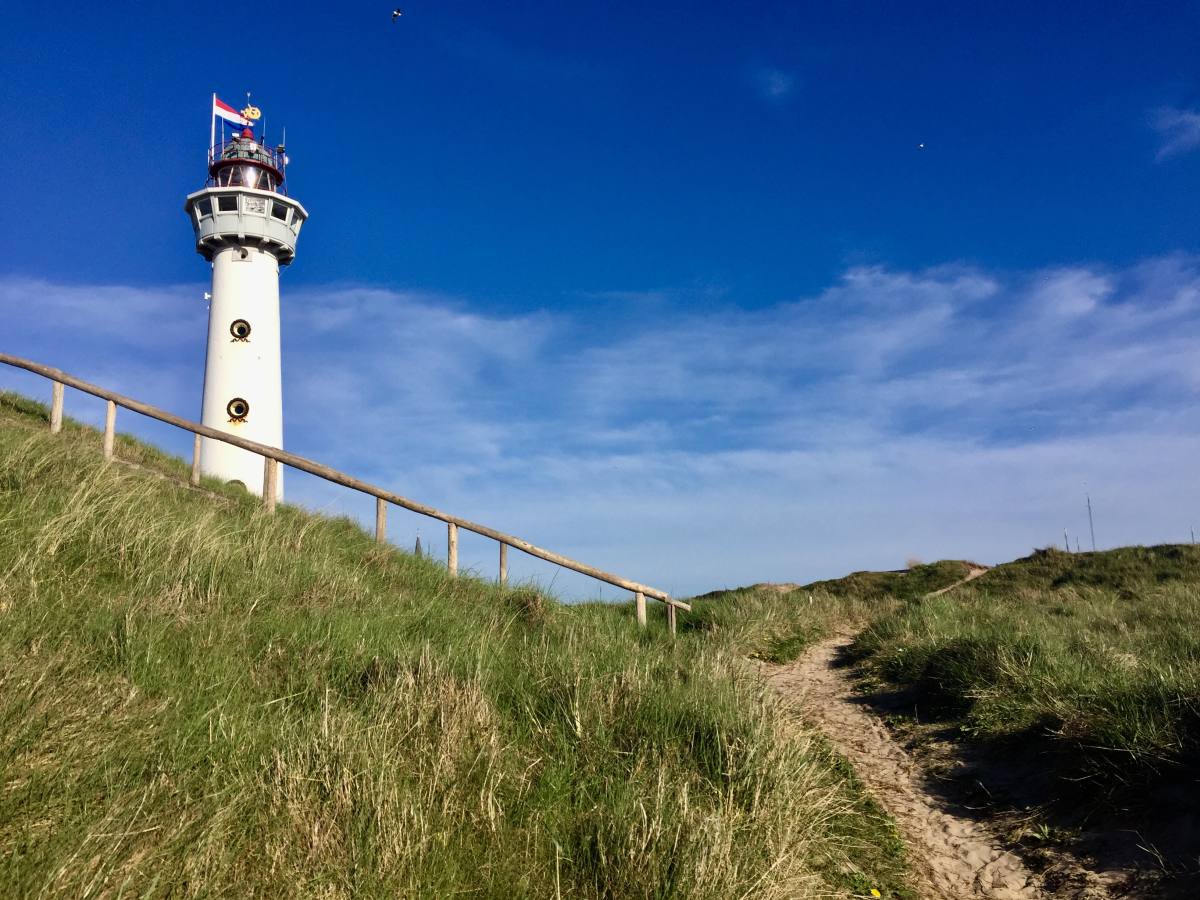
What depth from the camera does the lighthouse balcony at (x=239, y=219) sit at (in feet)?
90.0

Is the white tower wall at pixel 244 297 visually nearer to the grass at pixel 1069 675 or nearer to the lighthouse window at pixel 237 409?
the lighthouse window at pixel 237 409

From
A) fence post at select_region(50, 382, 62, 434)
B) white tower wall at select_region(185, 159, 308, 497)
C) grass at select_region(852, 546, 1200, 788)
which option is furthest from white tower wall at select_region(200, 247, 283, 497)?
grass at select_region(852, 546, 1200, 788)

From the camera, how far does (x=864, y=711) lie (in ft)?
30.6

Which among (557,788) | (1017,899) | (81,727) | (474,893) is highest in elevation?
(81,727)

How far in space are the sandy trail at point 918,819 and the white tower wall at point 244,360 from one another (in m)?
20.2

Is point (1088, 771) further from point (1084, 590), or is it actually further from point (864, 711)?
point (1084, 590)

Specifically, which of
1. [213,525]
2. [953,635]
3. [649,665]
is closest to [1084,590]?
[953,635]

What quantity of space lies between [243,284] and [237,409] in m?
4.65

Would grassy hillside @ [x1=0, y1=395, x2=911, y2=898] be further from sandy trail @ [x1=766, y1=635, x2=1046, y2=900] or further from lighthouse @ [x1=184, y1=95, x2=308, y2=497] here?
lighthouse @ [x1=184, y1=95, x2=308, y2=497]

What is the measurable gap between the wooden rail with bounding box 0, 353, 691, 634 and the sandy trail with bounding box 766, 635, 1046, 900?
4166mm

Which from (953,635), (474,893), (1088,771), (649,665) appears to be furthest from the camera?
(953,635)

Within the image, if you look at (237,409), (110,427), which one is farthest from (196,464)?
(237,409)

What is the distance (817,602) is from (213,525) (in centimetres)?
1223

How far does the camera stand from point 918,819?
20.9ft
